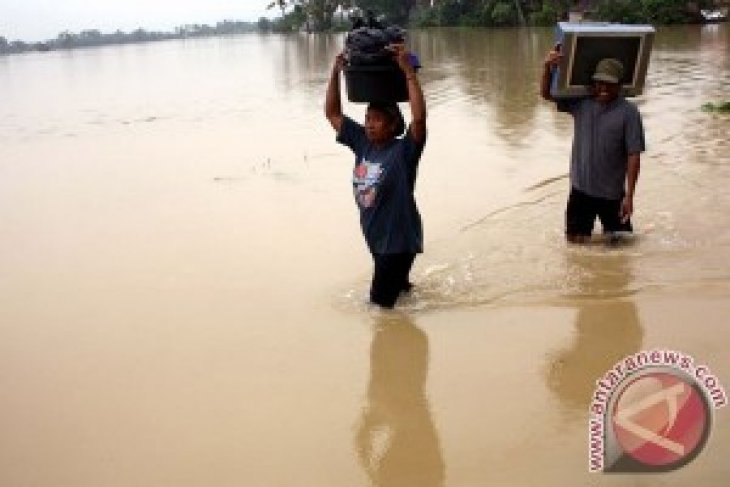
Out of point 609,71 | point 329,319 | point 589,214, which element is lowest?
point 329,319

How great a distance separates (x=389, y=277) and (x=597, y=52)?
78.2 inches

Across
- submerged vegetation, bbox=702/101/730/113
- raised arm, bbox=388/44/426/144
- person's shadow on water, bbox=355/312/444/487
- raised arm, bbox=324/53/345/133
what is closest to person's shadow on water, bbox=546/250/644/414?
person's shadow on water, bbox=355/312/444/487

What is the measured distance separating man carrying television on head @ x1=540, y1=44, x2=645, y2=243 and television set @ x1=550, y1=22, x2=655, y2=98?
0.06m

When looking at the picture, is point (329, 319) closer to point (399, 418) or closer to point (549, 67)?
point (399, 418)

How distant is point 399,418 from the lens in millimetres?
3457

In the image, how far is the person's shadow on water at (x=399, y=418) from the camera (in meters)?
3.05

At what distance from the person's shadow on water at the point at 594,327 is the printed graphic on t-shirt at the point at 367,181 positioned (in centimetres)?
129

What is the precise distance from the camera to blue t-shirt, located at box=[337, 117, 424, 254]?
431 cm

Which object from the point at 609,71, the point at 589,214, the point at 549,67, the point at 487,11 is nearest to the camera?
the point at 609,71

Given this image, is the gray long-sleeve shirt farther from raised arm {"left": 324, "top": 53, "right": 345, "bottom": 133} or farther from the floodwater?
raised arm {"left": 324, "top": 53, "right": 345, "bottom": 133}

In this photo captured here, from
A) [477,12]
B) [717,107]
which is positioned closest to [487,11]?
[477,12]

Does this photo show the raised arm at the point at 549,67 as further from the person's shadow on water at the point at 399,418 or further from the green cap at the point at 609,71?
the person's shadow on water at the point at 399,418

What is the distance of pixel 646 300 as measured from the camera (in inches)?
179

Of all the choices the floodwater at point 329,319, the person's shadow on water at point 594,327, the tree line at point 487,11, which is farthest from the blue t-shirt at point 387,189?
the tree line at point 487,11
